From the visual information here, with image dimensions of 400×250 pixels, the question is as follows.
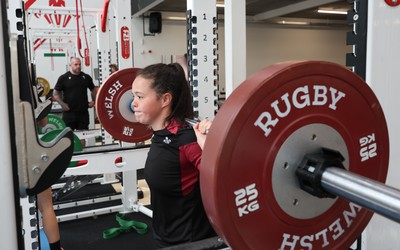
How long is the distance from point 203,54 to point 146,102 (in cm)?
87

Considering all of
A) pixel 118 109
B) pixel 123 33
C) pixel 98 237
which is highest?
pixel 123 33

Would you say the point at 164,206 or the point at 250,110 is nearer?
the point at 250,110

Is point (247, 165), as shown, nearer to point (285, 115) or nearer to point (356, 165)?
point (285, 115)

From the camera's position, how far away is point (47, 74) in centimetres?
985

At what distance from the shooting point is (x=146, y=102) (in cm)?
159

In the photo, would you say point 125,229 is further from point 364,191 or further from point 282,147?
point 364,191

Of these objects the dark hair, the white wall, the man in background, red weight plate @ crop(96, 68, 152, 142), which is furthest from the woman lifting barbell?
the white wall

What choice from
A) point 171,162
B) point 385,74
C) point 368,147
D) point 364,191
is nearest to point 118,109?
point 171,162

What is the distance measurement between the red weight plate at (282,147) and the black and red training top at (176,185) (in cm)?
74

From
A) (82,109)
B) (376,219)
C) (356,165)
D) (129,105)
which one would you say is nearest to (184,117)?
(376,219)

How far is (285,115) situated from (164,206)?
37.9 inches

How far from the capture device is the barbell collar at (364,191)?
59 cm

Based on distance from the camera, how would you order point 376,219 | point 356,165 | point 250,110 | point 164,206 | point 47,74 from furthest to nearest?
point 47,74, point 164,206, point 376,219, point 356,165, point 250,110

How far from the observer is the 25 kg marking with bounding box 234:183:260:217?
705mm
